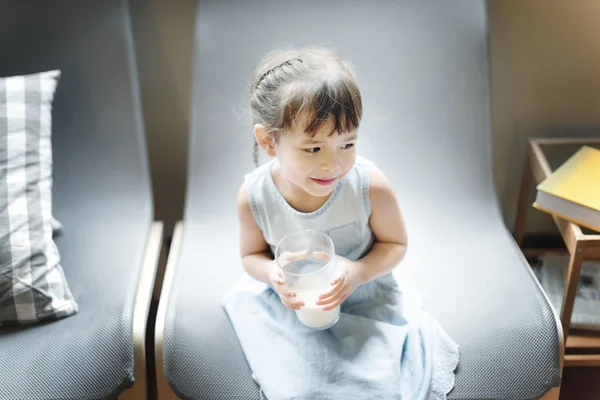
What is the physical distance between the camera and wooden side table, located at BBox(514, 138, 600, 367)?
1420 millimetres

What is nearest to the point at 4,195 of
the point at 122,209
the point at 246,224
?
the point at 122,209

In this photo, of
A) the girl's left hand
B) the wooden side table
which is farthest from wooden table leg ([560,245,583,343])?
the girl's left hand

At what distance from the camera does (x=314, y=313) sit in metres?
1.19

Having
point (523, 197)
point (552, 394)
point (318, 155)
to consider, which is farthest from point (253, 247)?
point (523, 197)

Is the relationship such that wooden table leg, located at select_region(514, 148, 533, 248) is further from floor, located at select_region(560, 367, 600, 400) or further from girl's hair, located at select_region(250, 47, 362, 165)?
girl's hair, located at select_region(250, 47, 362, 165)

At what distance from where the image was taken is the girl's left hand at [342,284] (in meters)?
1.16

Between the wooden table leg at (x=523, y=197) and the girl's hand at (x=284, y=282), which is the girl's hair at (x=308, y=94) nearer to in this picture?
the girl's hand at (x=284, y=282)

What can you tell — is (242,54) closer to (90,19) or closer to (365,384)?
(90,19)

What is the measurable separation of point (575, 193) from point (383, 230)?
48 cm

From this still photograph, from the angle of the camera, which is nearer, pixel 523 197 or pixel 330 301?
pixel 330 301

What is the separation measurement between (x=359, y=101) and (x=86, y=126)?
2.67ft

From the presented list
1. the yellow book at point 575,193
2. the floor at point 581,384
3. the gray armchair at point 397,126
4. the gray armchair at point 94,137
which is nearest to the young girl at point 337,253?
the gray armchair at point 397,126

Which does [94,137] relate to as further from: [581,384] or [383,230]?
[581,384]

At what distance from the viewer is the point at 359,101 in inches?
44.3
